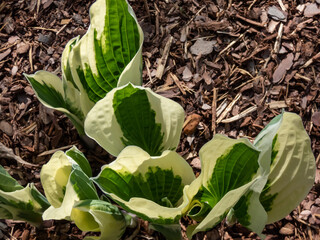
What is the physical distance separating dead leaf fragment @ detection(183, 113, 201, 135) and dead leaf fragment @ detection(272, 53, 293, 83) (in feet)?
0.92

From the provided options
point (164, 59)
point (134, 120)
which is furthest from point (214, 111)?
point (134, 120)

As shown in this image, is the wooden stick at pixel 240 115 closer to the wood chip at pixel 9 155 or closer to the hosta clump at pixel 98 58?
the hosta clump at pixel 98 58

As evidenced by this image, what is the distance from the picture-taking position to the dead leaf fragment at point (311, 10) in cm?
156

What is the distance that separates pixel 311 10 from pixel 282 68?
0.81 ft

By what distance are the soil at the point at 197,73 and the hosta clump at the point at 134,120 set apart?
28 centimetres

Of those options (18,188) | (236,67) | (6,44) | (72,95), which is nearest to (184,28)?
(236,67)

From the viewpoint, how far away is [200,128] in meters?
1.46

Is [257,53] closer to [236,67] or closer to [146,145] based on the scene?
[236,67]

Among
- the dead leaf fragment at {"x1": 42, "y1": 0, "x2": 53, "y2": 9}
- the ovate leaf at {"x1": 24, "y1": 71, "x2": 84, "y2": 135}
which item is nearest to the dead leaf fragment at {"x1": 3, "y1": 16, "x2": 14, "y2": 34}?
the dead leaf fragment at {"x1": 42, "y1": 0, "x2": 53, "y2": 9}

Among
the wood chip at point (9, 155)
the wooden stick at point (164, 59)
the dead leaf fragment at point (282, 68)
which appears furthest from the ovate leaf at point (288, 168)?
the wood chip at point (9, 155)

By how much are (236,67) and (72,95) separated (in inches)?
22.1

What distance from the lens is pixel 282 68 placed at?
1.50m

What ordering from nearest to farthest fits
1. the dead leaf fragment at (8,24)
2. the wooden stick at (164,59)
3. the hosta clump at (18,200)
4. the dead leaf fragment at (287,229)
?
the hosta clump at (18,200) → the dead leaf fragment at (287,229) → the wooden stick at (164,59) → the dead leaf fragment at (8,24)

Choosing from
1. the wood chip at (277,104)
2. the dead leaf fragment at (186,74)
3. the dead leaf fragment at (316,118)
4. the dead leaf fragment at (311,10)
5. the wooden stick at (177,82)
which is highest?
the dead leaf fragment at (311,10)
